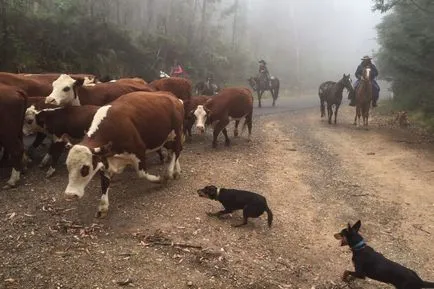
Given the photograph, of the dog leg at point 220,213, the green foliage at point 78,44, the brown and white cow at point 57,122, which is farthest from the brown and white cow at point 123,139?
the green foliage at point 78,44

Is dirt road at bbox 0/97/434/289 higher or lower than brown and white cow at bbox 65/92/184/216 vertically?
lower

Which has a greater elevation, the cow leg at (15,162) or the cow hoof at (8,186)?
the cow leg at (15,162)

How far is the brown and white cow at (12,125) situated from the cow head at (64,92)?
1.93 ft

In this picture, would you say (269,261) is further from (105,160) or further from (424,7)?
(424,7)

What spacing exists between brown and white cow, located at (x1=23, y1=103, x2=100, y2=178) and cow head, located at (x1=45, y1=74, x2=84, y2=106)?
21cm

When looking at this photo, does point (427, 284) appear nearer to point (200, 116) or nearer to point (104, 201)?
point (104, 201)

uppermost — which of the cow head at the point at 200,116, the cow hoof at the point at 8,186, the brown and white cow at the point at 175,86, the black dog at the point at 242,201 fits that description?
the brown and white cow at the point at 175,86

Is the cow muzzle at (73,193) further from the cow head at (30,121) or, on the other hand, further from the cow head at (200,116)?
the cow head at (200,116)

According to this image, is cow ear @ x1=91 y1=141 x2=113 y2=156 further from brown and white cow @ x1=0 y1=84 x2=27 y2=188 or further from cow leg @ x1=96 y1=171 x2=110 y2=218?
brown and white cow @ x1=0 y1=84 x2=27 y2=188

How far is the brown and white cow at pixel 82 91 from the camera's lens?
9.40 meters

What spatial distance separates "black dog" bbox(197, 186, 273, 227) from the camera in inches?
299

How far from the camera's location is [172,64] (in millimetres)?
30703

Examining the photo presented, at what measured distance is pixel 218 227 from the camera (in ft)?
24.8

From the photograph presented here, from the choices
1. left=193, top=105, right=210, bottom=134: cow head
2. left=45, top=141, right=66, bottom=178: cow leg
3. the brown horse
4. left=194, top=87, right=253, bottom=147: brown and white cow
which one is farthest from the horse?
left=45, top=141, right=66, bottom=178: cow leg
